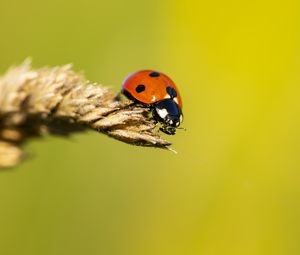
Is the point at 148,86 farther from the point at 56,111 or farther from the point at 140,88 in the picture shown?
the point at 56,111

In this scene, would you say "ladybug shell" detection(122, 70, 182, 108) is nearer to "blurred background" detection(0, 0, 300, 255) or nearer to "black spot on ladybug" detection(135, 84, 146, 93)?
"black spot on ladybug" detection(135, 84, 146, 93)

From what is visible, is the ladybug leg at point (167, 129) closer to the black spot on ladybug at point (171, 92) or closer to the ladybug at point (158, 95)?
the ladybug at point (158, 95)

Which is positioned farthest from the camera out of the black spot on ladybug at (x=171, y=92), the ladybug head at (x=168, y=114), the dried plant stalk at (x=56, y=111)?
the black spot on ladybug at (x=171, y=92)

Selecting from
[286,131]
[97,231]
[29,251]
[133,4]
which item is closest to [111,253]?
[97,231]

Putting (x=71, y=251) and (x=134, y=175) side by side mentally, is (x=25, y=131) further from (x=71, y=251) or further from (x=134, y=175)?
(x=134, y=175)

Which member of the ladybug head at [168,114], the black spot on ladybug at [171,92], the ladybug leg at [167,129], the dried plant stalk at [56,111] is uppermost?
the black spot on ladybug at [171,92]

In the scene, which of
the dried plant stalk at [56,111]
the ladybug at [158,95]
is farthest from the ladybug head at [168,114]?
the dried plant stalk at [56,111]

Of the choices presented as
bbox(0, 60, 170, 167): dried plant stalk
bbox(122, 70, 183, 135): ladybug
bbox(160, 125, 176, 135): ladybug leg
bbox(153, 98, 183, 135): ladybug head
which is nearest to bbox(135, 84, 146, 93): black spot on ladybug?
bbox(122, 70, 183, 135): ladybug
